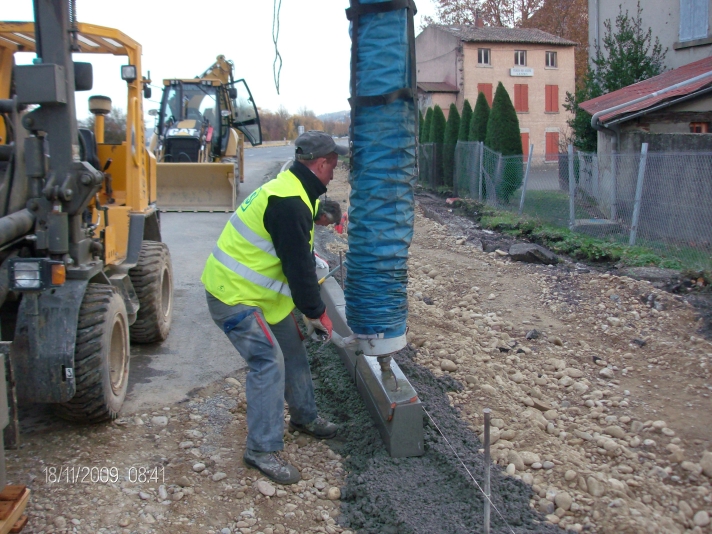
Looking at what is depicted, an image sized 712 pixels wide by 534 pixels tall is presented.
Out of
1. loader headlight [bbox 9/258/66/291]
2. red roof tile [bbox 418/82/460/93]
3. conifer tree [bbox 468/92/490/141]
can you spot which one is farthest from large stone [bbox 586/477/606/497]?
red roof tile [bbox 418/82/460/93]

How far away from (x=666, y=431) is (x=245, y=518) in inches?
105

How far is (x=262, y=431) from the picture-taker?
3.96 meters

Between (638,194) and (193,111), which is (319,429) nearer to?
(638,194)

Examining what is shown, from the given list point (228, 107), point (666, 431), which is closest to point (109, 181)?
point (666, 431)

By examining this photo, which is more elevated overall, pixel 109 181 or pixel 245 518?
pixel 109 181

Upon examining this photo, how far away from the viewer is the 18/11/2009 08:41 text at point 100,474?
3873 millimetres

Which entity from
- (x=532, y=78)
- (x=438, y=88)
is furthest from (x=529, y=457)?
(x=532, y=78)

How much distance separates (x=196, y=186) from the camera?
1366 centimetres

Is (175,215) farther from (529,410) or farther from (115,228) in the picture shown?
(529,410)

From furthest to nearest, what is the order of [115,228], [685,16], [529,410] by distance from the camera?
[685,16], [115,228], [529,410]

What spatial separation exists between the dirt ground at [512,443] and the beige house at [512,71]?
33.6m

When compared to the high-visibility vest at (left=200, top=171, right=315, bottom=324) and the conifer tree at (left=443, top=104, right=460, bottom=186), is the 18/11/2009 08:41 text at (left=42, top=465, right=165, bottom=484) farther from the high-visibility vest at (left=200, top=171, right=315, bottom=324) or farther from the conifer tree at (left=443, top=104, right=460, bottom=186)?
the conifer tree at (left=443, top=104, right=460, bottom=186)

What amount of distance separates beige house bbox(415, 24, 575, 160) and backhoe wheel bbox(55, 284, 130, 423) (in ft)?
116

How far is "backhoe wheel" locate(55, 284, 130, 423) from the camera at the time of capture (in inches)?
166
